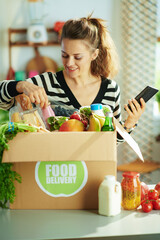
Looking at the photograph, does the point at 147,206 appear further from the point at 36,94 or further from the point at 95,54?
Result: the point at 95,54

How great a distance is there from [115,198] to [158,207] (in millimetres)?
191

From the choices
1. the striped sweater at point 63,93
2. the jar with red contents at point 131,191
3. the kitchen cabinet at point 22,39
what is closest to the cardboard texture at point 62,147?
the jar with red contents at point 131,191

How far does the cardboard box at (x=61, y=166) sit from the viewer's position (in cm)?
109

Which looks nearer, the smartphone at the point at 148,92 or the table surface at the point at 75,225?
the table surface at the point at 75,225

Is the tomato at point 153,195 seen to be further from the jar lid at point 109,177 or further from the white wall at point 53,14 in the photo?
the white wall at point 53,14

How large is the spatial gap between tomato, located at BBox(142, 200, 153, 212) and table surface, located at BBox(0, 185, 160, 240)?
0.01m

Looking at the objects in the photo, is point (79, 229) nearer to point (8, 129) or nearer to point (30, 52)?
point (8, 129)

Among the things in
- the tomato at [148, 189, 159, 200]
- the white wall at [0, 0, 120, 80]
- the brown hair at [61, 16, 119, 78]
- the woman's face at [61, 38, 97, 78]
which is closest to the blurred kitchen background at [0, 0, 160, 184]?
the white wall at [0, 0, 120, 80]

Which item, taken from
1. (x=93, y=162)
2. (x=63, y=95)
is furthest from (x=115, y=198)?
(x=63, y=95)

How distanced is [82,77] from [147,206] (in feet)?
2.96

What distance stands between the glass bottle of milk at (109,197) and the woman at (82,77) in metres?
0.49

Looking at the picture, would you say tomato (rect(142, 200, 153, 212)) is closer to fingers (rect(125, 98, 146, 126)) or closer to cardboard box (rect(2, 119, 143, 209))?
cardboard box (rect(2, 119, 143, 209))

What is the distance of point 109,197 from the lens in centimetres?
109

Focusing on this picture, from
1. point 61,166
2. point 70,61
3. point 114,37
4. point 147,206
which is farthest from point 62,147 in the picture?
point 114,37
